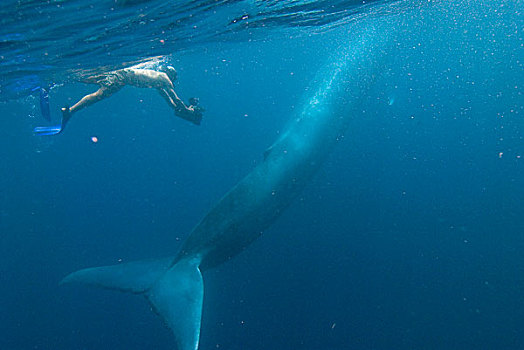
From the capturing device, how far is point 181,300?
7.03 meters

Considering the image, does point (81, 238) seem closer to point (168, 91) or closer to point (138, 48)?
point (138, 48)

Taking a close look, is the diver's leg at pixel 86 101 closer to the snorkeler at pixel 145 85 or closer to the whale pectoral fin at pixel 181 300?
the snorkeler at pixel 145 85

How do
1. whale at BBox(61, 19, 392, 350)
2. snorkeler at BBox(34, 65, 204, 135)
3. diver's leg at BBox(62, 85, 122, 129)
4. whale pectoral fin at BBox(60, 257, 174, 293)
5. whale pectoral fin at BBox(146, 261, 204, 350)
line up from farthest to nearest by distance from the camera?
snorkeler at BBox(34, 65, 204, 135) < diver's leg at BBox(62, 85, 122, 129) < whale pectoral fin at BBox(60, 257, 174, 293) < whale at BBox(61, 19, 392, 350) < whale pectoral fin at BBox(146, 261, 204, 350)

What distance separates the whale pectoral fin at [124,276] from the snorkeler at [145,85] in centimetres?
473

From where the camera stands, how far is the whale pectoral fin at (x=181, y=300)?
6082mm

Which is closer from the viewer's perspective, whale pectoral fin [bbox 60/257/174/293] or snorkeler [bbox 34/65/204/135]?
whale pectoral fin [bbox 60/257/174/293]

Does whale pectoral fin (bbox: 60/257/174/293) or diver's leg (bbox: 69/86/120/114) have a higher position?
diver's leg (bbox: 69/86/120/114)

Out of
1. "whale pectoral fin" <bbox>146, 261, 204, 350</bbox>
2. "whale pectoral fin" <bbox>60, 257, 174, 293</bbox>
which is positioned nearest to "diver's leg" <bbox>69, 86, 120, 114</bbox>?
"whale pectoral fin" <bbox>60, 257, 174, 293</bbox>

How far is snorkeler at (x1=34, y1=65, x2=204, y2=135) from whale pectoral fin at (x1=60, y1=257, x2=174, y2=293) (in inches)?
186

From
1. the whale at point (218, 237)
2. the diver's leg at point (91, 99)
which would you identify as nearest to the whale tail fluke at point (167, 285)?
the whale at point (218, 237)

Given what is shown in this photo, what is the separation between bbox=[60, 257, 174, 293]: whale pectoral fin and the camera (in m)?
7.94

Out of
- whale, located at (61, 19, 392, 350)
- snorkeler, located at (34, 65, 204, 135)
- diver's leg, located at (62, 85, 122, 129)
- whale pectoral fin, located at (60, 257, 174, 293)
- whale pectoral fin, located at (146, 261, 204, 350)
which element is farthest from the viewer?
snorkeler, located at (34, 65, 204, 135)

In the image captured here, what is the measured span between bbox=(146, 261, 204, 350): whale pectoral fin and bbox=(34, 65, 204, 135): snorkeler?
5195mm

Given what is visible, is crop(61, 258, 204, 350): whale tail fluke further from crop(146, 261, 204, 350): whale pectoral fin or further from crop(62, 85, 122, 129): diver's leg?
crop(62, 85, 122, 129): diver's leg
